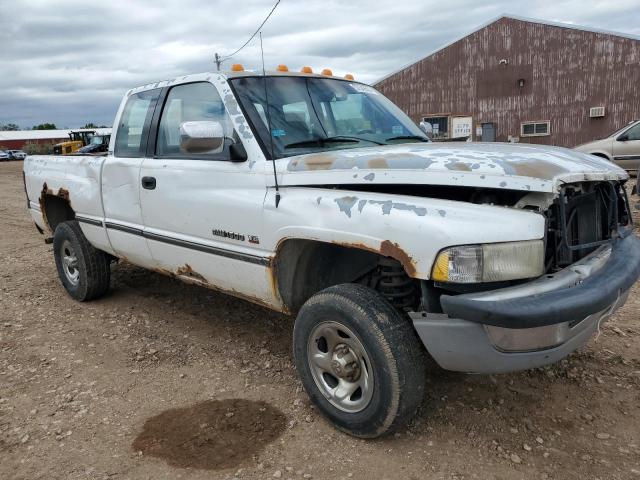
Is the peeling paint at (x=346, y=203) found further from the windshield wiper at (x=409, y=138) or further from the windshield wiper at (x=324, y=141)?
the windshield wiper at (x=409, y=138)

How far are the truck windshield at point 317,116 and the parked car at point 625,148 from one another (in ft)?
33.4

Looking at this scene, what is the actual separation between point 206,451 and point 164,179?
6.20ft

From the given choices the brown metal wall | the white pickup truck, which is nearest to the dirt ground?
the white pickup truck

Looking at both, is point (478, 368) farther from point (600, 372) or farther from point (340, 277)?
point (600, 372)

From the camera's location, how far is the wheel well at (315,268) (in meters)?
3.12

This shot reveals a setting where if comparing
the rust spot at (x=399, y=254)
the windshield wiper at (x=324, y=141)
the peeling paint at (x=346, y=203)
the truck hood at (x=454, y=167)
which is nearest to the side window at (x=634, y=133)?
the truck hood at (x=454, y=167)

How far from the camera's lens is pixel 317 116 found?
3578mm

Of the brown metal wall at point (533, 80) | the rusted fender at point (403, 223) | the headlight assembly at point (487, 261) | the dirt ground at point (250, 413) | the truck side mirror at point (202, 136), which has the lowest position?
the dirt ground at point (250, 413)

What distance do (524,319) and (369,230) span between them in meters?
0.79

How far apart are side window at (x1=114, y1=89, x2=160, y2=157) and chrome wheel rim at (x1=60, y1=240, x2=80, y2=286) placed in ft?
4.59

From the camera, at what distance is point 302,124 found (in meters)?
3.46

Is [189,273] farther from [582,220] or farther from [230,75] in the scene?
[582,220]

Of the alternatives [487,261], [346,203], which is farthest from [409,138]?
[487,261]

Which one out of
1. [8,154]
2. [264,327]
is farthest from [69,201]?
[8,154]
